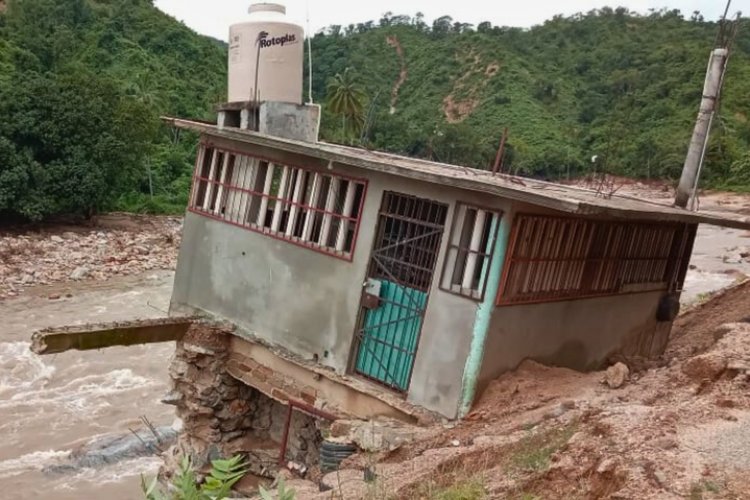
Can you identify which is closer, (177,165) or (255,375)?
(255,375)

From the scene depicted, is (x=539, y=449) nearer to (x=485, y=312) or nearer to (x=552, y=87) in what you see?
(x=485, y=312)

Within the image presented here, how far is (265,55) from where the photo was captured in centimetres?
1089

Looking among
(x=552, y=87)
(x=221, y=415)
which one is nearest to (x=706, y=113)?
(x=221, y=415)

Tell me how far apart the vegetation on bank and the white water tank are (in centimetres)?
238

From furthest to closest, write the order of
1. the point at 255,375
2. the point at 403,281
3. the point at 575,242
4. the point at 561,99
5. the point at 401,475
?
the point at 561,99 → the point at 255,375 → the point at 575,242 → the point at 403,281 → the point at 401,475

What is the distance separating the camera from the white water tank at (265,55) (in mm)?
10852

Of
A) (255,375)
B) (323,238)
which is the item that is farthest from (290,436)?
(323,238)

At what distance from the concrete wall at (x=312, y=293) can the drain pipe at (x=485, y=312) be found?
83 millimetres

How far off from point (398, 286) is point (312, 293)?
131cm

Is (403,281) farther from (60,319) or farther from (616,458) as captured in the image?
(60,319)

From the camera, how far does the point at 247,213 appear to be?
9898mm

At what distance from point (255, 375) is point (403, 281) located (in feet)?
9.39

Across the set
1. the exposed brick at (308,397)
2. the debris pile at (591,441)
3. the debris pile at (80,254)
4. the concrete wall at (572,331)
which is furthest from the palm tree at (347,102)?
the debris pile at (591,441)

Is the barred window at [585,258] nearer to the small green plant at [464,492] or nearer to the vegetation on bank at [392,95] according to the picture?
the vegetation on bank at [392,95]
